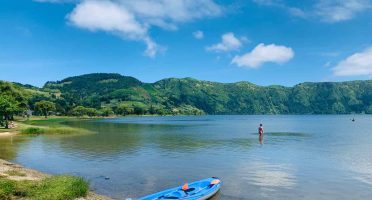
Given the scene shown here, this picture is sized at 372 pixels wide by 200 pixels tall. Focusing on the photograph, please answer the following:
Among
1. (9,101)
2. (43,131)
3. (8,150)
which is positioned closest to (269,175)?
(8,150)

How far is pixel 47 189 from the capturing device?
1085 inches

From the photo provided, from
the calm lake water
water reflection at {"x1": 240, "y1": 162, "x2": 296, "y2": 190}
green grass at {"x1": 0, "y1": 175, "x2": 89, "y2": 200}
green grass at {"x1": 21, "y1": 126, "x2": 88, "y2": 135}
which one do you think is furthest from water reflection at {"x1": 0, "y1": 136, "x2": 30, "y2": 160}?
water reflection at {"x1": 240, "y1": 162, "x2": 296, "y2": 190}

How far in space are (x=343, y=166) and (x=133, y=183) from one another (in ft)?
98.7

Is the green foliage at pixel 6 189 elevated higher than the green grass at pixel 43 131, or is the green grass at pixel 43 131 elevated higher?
the green grass at pixel 43 131

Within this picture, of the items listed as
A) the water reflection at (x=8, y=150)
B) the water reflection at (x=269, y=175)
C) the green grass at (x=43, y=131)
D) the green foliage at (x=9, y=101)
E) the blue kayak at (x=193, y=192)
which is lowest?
the water reflection at (x=269, y=175)

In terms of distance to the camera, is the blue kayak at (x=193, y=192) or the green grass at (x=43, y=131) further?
the green grass at (x=43, y=131)

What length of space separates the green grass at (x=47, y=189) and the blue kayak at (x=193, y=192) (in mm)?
5533

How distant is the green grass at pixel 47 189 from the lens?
85.4ft

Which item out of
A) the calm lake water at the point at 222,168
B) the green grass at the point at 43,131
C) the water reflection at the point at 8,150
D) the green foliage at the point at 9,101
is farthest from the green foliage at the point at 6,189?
the green foliage at the point at 9,101

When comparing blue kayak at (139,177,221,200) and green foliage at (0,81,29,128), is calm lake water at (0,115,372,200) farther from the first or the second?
green foliage at (0,81,29,128)

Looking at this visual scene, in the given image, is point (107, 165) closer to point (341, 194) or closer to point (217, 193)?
point (217, 193)

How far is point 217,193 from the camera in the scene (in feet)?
109

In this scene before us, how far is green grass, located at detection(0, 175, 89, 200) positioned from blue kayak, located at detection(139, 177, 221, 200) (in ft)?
18.2

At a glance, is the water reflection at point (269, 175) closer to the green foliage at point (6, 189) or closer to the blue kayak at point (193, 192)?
the blue kayak at point (193, 192)
